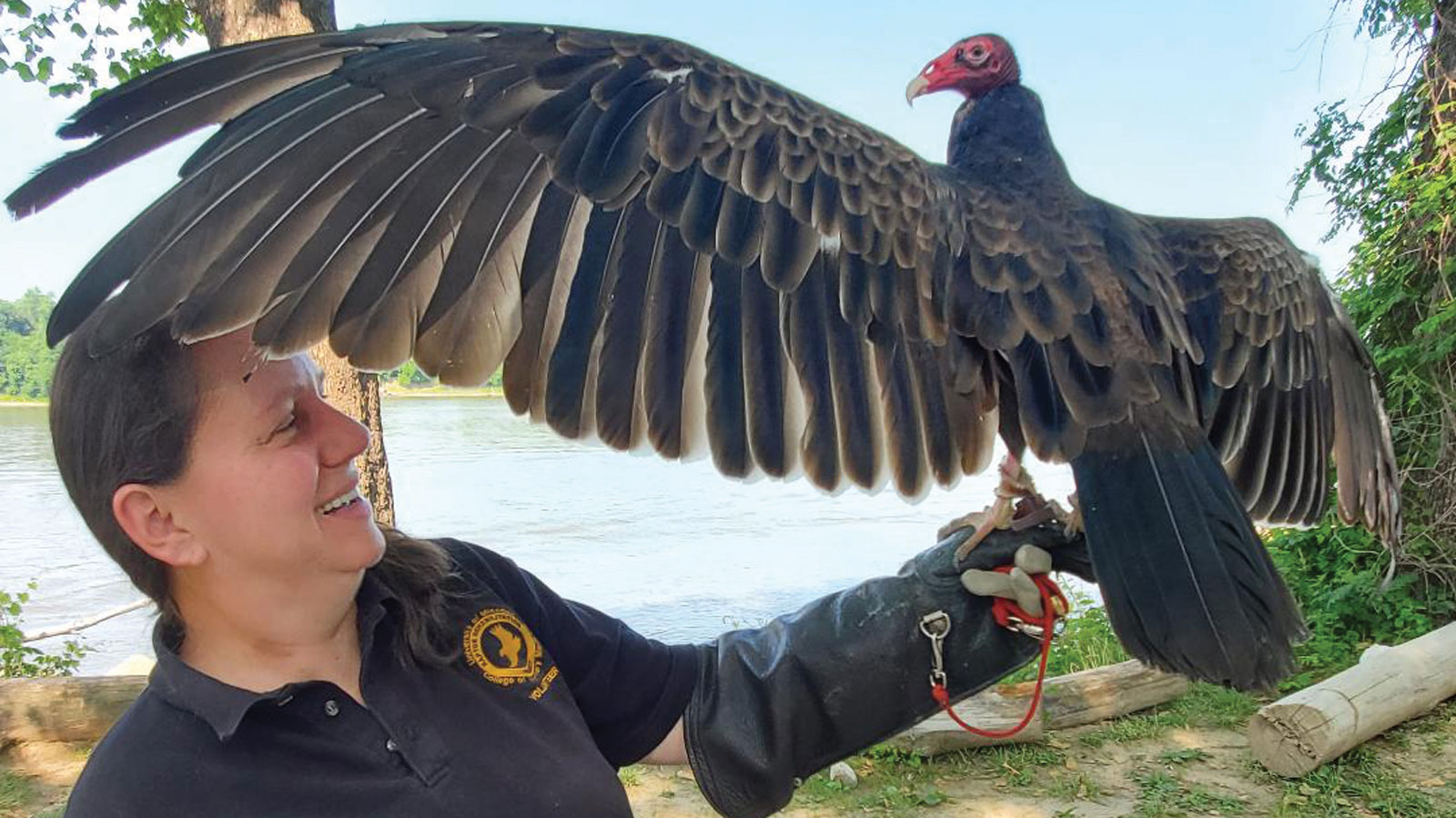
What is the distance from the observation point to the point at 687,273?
1645mm

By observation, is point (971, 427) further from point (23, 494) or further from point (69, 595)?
point (23, 494)

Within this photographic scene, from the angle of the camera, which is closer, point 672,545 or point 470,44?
point 470,44

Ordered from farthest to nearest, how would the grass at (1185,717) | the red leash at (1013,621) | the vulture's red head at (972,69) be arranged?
the grass at (1185,717) < the vulture's red head at (972,69) < the red leash at (1013,621)

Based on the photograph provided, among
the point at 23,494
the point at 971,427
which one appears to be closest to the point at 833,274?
the point at 971,427

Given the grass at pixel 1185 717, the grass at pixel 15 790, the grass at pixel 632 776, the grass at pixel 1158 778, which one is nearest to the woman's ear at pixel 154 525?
the grass at pixel 1158 778

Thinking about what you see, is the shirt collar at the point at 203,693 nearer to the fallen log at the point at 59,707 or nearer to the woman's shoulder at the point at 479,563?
the woman's shoulder at the point at 479,563

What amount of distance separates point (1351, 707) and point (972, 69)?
133 inches

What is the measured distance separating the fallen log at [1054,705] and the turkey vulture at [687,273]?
273 cm

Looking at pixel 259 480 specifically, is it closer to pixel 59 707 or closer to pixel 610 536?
pixel 59 707

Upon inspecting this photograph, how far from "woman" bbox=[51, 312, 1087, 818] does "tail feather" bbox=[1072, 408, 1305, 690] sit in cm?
18

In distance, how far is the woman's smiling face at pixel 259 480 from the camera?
1.29 m

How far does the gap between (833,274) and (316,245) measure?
0.84m

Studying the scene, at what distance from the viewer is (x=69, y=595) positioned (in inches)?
255

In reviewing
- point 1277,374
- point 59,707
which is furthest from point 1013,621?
point 59,707
